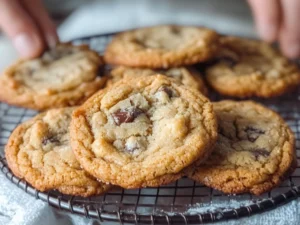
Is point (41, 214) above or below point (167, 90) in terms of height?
below

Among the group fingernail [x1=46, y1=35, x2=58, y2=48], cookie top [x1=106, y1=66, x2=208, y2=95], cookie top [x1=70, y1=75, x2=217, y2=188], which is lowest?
cookie top [x1=106, y1=66, x2=208, y2=95]

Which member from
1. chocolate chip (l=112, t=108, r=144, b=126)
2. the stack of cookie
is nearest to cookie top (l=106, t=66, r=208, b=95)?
the stack of cookie

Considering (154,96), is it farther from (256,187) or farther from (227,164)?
(256,187)

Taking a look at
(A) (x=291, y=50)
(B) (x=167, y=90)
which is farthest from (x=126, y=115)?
(A) (x=291, y=50)

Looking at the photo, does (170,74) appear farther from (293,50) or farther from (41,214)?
(41,214)

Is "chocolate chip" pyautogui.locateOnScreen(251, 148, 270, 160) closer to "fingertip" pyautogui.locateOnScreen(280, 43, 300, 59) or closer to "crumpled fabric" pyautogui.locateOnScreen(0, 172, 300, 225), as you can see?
"crumpled fabric" pyautogui.locateOnScreen(0, 172, 300, 225)
